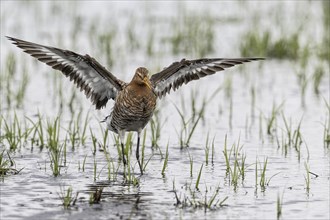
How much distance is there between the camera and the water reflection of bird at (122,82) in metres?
8.23

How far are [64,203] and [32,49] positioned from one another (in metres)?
2.19

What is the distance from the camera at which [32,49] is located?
818 cm

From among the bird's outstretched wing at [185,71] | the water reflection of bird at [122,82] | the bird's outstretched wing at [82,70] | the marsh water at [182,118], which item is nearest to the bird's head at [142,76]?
the water reflection of bird at [122,82]

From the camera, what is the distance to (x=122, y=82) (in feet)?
28.7

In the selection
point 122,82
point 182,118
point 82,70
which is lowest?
point 182,118

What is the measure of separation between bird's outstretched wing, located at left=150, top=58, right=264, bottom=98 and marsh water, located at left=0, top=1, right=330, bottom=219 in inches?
12.5

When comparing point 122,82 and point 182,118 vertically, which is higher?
point 122,82

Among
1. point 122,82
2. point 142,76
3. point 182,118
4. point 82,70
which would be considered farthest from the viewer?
point 182,118

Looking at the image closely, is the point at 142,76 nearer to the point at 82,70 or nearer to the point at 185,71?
the point at 82,70

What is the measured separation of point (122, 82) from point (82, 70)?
44 centimetres

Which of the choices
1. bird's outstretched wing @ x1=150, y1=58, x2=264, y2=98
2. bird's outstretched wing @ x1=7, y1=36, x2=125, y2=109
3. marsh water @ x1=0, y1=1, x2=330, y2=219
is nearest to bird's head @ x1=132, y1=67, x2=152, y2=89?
bird's outstretched wing @ x1=7, y1=36, x2=125, y2=109

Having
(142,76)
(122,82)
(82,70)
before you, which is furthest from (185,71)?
(82,70)

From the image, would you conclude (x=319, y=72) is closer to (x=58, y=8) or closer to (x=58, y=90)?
(x=58, y=90)

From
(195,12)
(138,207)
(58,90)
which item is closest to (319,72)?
(58,90)
